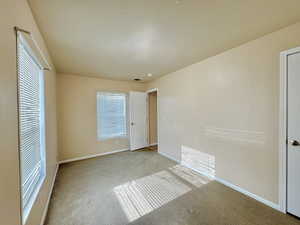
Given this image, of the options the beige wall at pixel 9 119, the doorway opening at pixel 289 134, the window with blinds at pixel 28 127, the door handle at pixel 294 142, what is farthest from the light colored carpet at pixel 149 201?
the beige wall at pixel 9 119

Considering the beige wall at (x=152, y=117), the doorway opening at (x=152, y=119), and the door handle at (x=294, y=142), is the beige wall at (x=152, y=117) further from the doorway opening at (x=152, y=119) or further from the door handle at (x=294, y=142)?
the door handle at (x=294, y=142)

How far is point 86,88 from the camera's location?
3.74 meters

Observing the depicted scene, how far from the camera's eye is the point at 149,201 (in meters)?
1.96

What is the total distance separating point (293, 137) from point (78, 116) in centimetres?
440

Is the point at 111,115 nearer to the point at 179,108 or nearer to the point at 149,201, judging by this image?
the point at 179,108

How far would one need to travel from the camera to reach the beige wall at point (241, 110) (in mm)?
1769

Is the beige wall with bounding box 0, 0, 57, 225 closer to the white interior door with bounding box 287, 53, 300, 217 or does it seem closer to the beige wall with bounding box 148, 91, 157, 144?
the white interior door with bounding box 287, 53, 300, 217

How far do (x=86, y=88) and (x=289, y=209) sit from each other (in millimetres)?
4672

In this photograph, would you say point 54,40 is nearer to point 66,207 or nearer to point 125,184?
point 66,207

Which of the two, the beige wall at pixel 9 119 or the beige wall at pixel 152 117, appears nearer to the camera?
the beige wall at pixel 9 119

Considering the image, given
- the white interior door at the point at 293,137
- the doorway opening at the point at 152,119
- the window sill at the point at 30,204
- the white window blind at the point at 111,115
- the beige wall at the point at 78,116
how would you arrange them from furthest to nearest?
the doorway opening at the point at 152,119
the white window blind at the point at 111,115
the beige wall at the point at 78,116
the white interior door at the point at 293,137
the window sill at the point at 30,204

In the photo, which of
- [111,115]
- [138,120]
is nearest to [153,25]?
[111,115]

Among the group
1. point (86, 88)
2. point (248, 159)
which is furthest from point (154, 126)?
point (248, 159)

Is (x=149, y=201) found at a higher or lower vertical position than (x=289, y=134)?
lower
